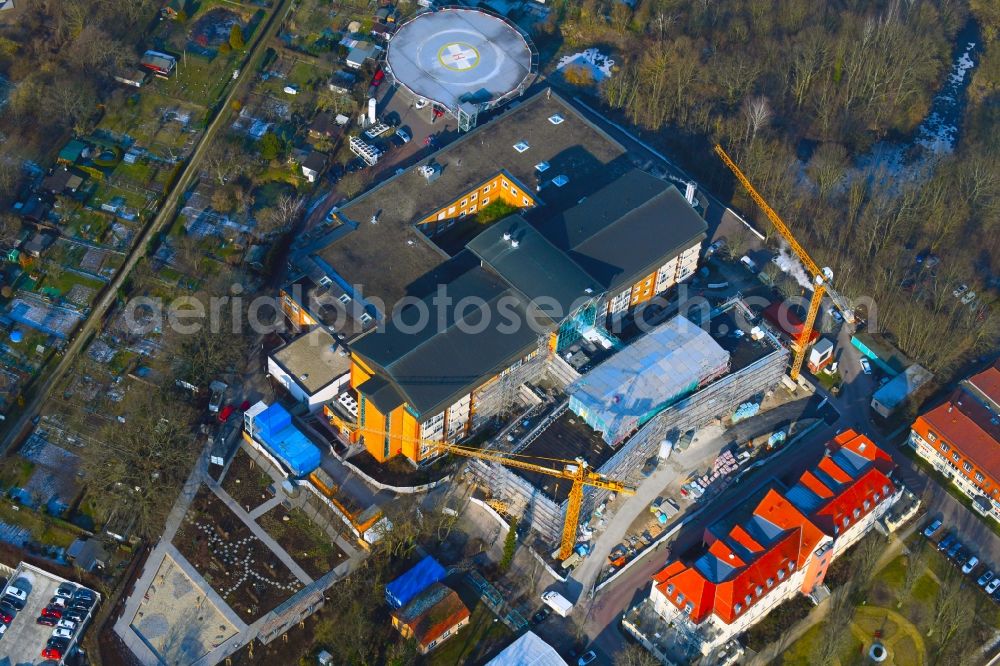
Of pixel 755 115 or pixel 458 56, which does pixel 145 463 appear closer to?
pixel 458 56

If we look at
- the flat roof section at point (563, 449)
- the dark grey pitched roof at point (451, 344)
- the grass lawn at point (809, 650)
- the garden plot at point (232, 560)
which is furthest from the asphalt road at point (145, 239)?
the grass lawn at point (809, 650)

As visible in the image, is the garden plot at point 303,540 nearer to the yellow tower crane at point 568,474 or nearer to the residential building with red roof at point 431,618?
the residential building with red roof at point 431,618

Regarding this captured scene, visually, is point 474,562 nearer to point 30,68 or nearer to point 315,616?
point 315,616

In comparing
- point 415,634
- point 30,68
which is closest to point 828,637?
point 415,634

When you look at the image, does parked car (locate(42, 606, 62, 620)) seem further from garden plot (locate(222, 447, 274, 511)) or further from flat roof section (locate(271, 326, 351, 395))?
flat roof section (locate(271, 326, 351, 395))

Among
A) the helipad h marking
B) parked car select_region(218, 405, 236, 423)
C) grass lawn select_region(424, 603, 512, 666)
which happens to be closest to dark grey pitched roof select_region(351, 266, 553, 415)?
parked car select_region(218, 405, 236, 423)

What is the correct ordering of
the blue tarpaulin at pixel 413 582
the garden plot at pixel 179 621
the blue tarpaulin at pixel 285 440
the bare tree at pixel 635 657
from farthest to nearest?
the blue tarpaulin at pixel 285 440 < the blue tarpaulin at pixel 413 582 < the garden plot at pixel 179 621 < the bare tree at pixel 635 657
